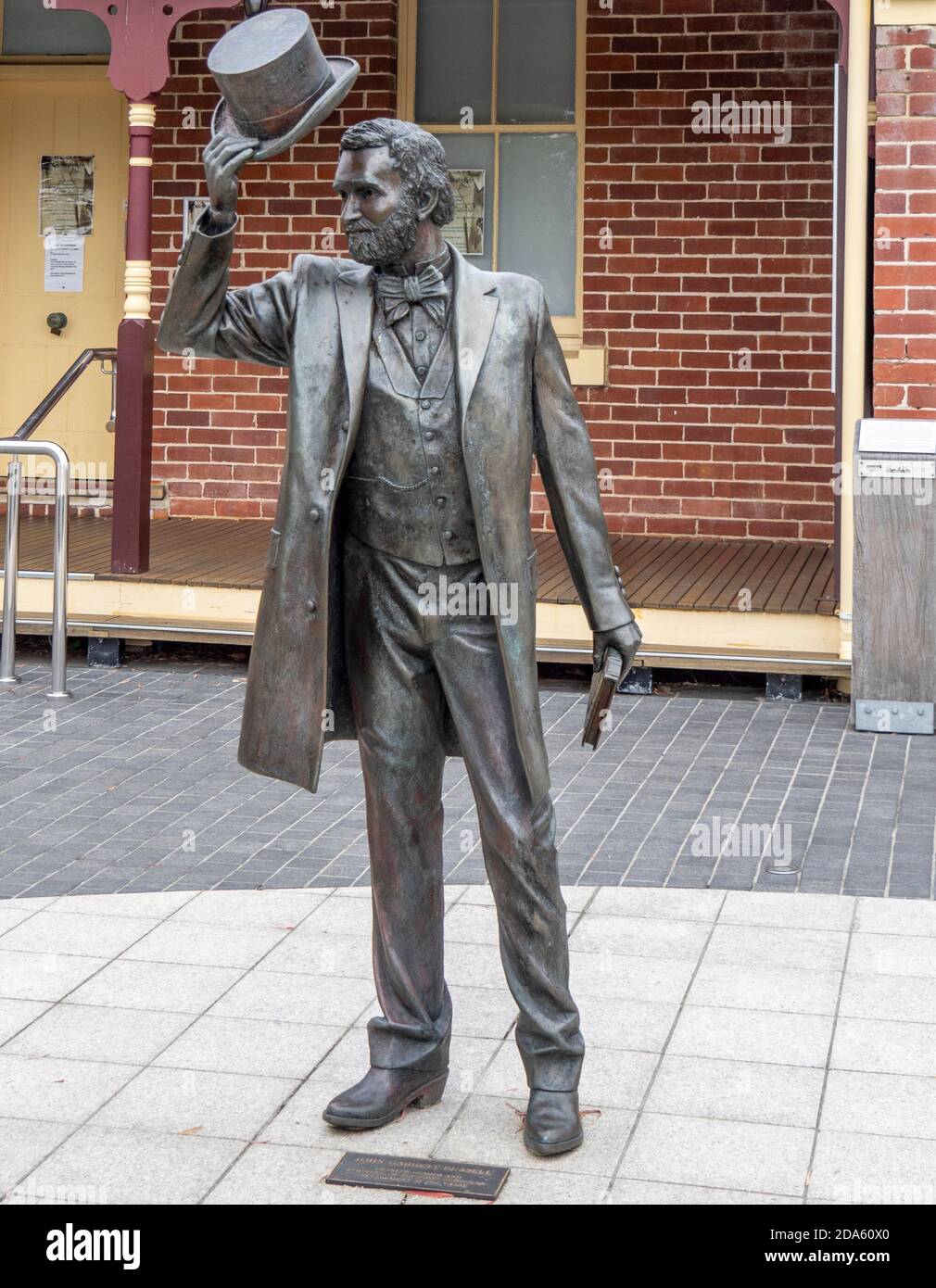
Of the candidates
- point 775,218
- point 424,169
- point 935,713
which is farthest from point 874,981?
point 775,218

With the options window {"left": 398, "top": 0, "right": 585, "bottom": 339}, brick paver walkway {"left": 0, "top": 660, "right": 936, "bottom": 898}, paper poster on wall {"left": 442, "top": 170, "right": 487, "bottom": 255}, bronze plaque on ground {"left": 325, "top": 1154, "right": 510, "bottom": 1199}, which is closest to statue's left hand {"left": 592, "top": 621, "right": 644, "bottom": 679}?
bronze plaque on ground {"left": 325, "top": 1154, "right": 510, "bottom": 1199}

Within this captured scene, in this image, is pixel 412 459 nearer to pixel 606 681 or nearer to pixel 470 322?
pixel 470 322

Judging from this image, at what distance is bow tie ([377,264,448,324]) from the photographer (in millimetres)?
4172

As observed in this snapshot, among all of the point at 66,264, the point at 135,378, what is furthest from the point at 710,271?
the point at 66,264

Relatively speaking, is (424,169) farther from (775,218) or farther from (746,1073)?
(775,218)

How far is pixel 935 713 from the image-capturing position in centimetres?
875

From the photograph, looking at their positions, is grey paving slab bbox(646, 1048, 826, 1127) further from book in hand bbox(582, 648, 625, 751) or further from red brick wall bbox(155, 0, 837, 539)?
red brick wall bbox(155, 0, 837, 539)

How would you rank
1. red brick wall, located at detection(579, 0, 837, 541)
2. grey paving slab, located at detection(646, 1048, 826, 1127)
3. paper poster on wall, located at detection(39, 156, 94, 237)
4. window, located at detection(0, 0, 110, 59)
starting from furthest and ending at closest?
paper poster on wall, located at detection(39, 156, 94, 237), window, located at detection(0, 0, 110, 59), red brick wall, located at detection(579, 0, 837, 541), grey paving slab, located at detection(646, 1048, 826, 1127)

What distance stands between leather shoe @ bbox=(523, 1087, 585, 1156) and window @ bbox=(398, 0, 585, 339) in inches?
326

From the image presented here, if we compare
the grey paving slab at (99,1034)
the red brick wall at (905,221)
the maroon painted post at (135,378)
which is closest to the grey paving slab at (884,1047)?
the grey paving slab at (99,1034)

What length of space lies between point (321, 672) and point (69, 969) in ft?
5.83

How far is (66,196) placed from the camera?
12.7 m

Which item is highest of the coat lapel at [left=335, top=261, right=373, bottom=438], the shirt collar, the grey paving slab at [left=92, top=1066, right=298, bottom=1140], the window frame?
the window frame

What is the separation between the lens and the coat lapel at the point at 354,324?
162 inches
